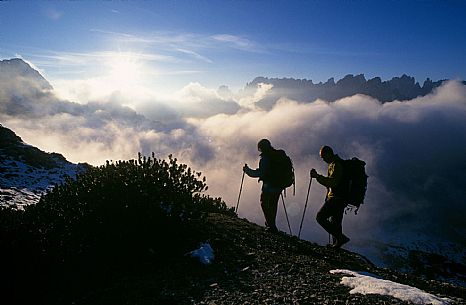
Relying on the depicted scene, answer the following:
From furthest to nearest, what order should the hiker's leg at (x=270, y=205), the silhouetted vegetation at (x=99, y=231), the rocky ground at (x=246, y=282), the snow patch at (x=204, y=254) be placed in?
the hiker's leg at (x=270, y=205)
the snow patch at (x=204, y=254)
the silhouetted vegetation at (x=99, y=231)
the rocky ground at (x=246, y=282)

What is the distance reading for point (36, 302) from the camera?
5.51 metres

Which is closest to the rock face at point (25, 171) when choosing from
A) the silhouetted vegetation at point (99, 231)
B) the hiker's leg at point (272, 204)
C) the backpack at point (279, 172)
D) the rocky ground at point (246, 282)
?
the silhouetted vegetation at point (99, 231)

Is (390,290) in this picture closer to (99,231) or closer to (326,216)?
(326,216)

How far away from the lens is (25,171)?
90.3 ft

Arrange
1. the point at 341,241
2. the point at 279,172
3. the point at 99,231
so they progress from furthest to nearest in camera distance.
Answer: the point at 279,172, the point at 341,241, the point at 99,231

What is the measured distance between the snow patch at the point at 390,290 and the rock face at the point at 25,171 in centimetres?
1661

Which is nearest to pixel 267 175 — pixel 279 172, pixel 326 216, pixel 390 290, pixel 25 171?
pixel 279 172

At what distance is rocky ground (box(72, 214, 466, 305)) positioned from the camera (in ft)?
15.0

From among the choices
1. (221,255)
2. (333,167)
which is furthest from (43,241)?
(333,167)

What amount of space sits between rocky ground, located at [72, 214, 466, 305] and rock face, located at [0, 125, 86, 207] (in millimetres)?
14002

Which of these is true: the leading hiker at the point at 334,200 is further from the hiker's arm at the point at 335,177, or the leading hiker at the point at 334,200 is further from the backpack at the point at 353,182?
the backpack at the point at 353,182

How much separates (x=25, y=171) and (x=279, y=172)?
25.9 m

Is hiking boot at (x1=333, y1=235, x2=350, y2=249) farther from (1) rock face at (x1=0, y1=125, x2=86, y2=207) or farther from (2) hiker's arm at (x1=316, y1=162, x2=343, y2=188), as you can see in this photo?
(1) rock face at (x1=0, y1=125, x2=86, y2=207)

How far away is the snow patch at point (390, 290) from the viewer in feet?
13.9
